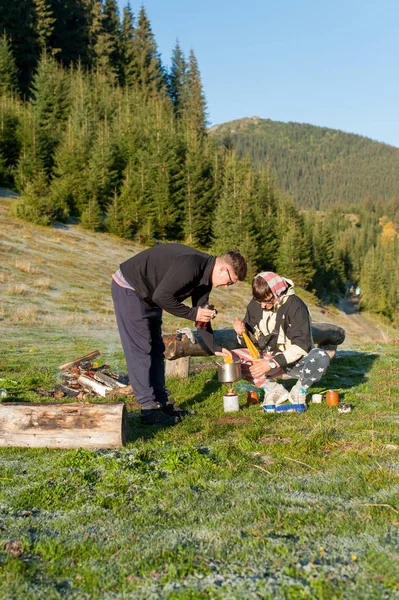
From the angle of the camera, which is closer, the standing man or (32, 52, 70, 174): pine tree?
the standing man

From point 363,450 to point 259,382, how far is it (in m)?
2.39

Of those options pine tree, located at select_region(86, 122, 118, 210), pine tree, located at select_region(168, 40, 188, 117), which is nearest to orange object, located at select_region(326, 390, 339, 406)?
pine tree, located at select_region(86, 122, 118, 210)

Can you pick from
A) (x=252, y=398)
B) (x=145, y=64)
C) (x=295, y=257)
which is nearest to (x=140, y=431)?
(x=252, y=398)

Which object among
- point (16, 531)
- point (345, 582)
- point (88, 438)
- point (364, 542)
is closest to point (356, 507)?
point (364, 542)

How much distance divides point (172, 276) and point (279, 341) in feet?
6.58

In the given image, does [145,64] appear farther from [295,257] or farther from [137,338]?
[137,338]

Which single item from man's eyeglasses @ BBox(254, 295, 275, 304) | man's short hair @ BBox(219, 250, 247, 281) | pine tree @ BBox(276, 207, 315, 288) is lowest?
pine tree @ BBox(276, 207, 315, 288)

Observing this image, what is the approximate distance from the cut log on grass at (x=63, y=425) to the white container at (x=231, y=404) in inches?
78.7

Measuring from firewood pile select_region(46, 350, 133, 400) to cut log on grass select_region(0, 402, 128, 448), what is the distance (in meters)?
2.74

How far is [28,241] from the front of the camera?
2964cm

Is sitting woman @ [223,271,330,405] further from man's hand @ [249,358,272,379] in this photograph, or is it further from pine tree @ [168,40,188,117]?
pine tree @ [168,40,188,117]

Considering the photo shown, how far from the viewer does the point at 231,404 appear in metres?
7.05

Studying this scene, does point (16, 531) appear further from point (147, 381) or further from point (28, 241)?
point (28, 241)

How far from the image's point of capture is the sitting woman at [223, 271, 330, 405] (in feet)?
22.2
